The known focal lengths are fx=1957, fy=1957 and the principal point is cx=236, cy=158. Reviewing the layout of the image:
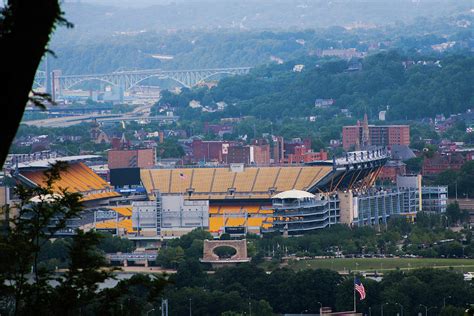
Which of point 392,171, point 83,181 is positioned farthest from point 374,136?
point 83,181

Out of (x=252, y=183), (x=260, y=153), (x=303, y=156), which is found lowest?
(x=252, y=183)

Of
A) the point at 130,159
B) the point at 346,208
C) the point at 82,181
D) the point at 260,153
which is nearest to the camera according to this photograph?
the point at 346,208

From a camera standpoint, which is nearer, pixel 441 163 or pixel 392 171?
pixel 392 171

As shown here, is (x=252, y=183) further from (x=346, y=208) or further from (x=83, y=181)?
(x=83, y=181)

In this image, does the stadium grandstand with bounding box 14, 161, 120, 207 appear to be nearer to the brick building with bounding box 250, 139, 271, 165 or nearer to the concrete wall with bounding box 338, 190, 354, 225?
the concrete wall with bounding box 338, 190, 354, 225

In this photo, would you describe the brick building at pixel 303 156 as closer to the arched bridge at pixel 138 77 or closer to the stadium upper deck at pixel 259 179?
the stadium upper deck at pixel 259 179

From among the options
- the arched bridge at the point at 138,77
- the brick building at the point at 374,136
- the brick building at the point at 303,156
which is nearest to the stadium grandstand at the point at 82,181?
the brick building at the point at 303,156
